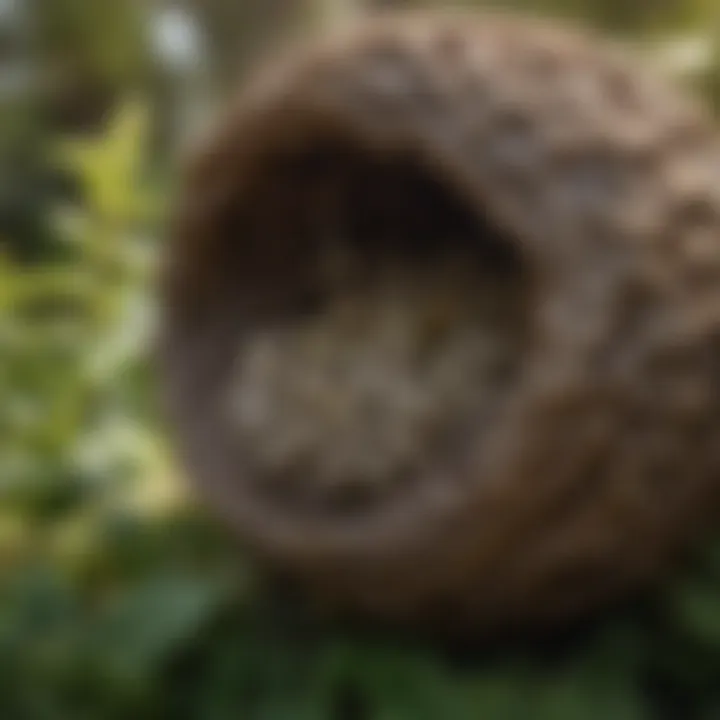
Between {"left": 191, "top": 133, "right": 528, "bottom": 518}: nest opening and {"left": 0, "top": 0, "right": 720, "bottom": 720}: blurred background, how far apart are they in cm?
9

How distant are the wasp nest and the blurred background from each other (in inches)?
1.3

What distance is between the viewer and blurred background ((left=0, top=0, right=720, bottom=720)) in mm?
707

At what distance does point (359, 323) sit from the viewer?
78 centimetres

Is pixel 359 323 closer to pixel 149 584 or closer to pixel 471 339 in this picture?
pixel 471 339

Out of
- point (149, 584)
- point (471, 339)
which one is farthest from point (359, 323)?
point (149, 584)

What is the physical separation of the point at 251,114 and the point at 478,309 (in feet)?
0.53

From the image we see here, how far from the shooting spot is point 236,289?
840 mm

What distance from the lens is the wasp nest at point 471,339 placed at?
64cm

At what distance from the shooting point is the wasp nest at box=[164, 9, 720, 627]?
0.64 meters

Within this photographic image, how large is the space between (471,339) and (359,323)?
0.08m

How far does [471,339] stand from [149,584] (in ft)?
0.72

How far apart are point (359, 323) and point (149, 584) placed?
0.18 meters

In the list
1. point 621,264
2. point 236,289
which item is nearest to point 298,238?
point 236,289

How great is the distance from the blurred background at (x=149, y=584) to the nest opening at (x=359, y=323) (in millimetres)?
87
